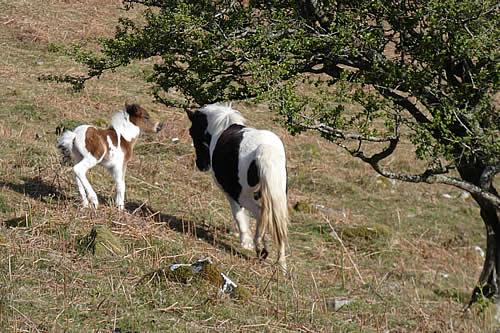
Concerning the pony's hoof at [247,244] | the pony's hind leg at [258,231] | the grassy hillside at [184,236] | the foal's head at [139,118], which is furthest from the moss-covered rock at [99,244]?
the foal's head at [139,118]

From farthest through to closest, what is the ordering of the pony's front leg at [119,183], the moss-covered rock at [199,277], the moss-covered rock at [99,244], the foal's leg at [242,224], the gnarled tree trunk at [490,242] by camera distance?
the gnarled tree trunk at [490,242] → the pony's front leg at [119,183] → the foal's leg at [242,224] → the moss-covered rock at [99,244] → the moss-covered rock at [199,277]

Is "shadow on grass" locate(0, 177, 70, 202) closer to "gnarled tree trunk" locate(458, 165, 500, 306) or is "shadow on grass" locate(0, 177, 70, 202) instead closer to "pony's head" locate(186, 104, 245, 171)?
"pony's head" locate(186, 104, 245, 171)

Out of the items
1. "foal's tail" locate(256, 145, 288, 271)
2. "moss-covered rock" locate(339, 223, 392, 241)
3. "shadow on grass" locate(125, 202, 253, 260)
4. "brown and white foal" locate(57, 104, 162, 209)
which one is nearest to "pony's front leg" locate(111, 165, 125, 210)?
"brown and white foal" locate(57, 104, 162, 209)

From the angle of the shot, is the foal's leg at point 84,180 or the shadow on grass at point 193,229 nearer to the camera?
the shadow on grass at point 193,229

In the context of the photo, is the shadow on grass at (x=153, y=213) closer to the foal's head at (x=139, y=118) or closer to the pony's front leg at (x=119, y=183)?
the pony's front leg at (x=119, y=183)

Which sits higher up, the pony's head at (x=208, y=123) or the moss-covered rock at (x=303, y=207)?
the pony's head at (x=208, y=123)

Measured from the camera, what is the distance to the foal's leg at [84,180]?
11.1 m

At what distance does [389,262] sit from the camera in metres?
13.7

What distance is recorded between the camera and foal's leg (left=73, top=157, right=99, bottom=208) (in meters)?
11.1

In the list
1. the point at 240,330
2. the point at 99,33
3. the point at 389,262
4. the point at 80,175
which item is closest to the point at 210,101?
the point at 80,175

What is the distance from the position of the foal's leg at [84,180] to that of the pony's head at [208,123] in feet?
5.84

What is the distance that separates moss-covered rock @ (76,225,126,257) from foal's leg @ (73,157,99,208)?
2.57m

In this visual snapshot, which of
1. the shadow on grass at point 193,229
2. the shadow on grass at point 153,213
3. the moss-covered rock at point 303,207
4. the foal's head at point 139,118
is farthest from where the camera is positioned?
the moss-covered rock at point 303,207

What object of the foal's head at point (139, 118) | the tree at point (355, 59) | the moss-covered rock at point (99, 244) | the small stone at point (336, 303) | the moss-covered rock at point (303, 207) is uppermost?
the tree at point (355, 59)
